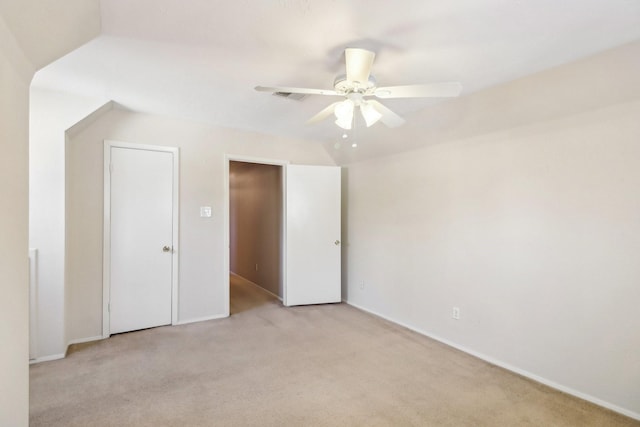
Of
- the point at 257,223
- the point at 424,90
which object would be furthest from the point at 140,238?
the point at 424,90

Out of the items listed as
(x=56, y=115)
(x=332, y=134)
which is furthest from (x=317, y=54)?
(x=56, y=115)

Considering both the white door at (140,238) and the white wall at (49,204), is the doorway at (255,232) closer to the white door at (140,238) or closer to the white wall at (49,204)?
the white door at (140,238)

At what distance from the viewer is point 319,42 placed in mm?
1876

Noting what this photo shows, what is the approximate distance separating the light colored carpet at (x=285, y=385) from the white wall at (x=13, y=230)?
2.53 ft

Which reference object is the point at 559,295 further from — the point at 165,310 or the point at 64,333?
the point at 64,333

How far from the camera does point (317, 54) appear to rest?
2.02 meters

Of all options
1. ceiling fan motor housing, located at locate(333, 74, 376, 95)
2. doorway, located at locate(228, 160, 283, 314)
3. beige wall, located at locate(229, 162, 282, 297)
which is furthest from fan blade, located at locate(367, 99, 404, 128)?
beige wall, located at locate(229, 162, 282, 297)

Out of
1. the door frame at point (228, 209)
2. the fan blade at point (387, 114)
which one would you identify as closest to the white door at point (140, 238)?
the door frame at point (228, 209)

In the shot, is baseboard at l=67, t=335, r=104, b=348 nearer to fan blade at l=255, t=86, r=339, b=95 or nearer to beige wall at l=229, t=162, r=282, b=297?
beige wall at l=229, t=162, r=282, b=297

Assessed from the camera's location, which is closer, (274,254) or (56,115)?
(56,115)

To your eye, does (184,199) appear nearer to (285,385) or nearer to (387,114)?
(285,385)

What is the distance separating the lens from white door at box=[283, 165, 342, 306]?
169 inches

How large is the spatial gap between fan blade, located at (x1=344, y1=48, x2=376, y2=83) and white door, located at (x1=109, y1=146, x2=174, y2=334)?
8.47 ft

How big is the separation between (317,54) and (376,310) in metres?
3.17
